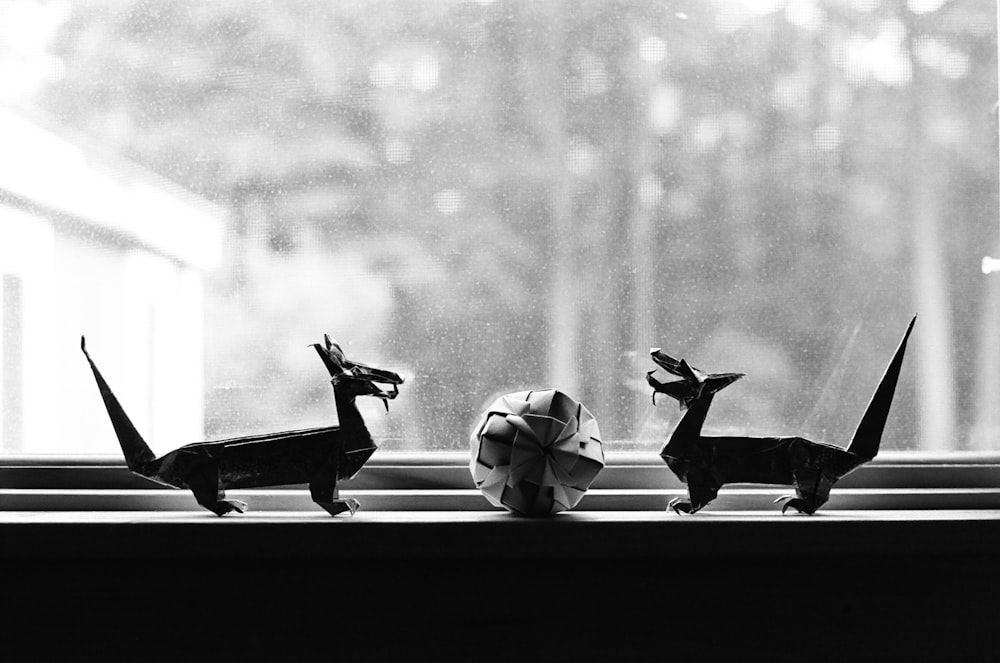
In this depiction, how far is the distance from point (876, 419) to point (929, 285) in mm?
221

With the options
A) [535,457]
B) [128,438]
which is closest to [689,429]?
[535,457]

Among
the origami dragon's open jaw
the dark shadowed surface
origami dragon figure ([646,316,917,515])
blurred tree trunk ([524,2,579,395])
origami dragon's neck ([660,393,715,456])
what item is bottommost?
the dark shadowed surface

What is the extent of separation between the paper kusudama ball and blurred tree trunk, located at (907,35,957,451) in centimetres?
42

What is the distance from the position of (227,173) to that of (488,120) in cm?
30

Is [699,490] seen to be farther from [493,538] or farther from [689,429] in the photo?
[493,538]

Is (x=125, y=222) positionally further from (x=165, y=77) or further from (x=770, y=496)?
(x=770, y=496)

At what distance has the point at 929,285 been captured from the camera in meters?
0.86

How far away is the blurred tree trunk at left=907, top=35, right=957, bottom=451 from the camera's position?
0.85 m

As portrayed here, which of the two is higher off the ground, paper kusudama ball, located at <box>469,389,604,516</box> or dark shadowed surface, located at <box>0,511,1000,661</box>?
paper kusudama ball, located at <box>469,389,604,516</box>

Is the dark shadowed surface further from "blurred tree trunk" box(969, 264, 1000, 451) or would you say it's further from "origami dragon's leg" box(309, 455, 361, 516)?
"blurred tree trunk" box(969, 264, 1000, 451)

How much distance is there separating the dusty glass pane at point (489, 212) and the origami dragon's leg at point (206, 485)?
0.14m

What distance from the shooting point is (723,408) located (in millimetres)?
841

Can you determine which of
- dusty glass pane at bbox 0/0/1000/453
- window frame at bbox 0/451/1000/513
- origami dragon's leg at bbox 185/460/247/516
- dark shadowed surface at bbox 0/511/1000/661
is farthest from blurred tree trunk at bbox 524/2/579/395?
origami dragon's leg at bbox 185/460/247/516

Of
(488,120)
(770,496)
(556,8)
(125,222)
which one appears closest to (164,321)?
(125,222)
